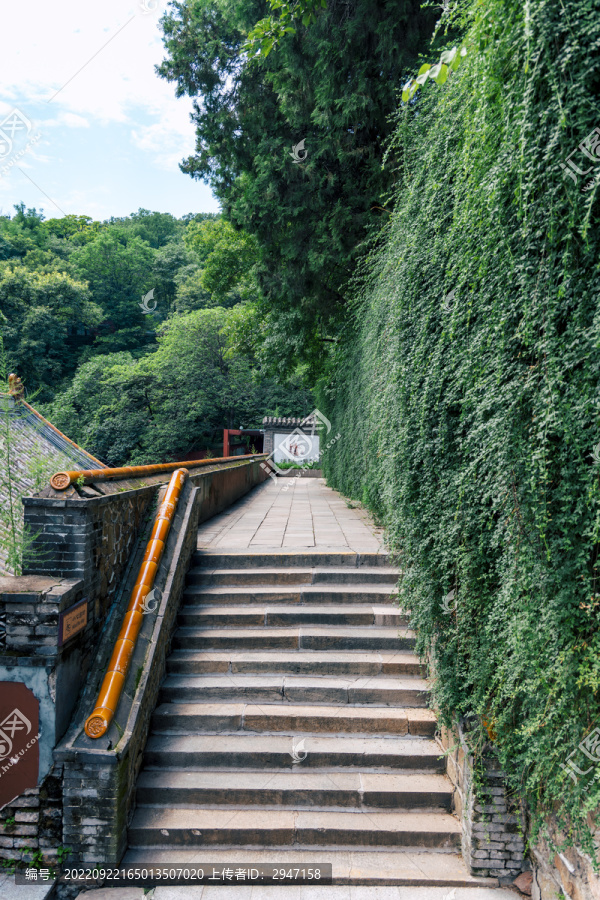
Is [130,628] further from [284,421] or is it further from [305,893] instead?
[284,421]

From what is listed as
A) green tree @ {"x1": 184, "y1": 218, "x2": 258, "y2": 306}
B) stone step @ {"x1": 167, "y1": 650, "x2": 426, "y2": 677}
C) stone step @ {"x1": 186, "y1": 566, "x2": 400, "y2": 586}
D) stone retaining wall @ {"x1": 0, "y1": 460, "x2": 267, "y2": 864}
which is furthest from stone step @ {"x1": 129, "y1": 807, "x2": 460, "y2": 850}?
green tree @ {"x1": 184, "y1": 218, "x2": 258, "y2": 306}

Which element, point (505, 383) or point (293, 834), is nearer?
point (505, 383)

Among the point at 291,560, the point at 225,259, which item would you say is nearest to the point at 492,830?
the point at 291,560

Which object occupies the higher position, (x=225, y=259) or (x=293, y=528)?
(x=225, y=259)

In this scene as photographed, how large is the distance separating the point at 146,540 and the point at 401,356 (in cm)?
266

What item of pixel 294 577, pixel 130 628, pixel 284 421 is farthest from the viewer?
pixel 284 421

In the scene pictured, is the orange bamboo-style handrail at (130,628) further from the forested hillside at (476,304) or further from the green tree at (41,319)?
the green tree at (41,319)

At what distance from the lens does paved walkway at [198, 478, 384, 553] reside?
5402 millimetres

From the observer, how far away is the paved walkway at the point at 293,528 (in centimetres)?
540

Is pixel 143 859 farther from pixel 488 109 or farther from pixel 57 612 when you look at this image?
pixel 488 109

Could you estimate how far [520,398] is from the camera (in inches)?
81.1

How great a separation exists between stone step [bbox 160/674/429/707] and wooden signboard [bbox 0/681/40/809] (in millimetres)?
956

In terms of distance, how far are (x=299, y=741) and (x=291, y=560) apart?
173 cm

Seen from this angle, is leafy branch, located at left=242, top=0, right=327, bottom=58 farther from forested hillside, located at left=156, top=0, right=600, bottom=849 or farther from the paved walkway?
the paved walkway
